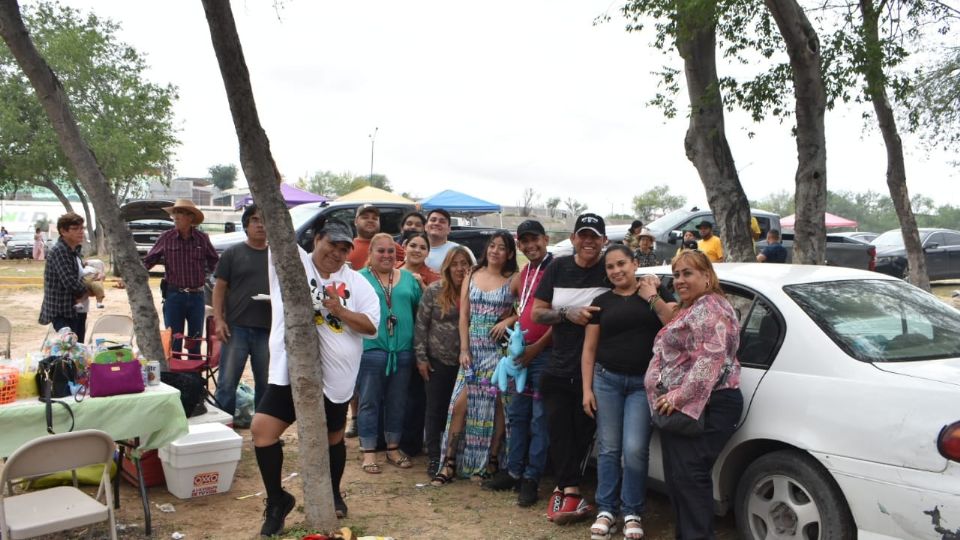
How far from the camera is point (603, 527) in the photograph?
443 centimetres

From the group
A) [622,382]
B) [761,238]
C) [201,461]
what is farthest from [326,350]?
[761,238]

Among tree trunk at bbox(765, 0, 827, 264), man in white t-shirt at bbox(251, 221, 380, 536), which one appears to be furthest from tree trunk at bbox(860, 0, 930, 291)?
man in white t-shirt at bbox(251, 221, 380, 536)

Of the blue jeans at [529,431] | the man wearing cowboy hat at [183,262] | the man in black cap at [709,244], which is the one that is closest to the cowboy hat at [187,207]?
the man wearing cowboy hat at [183,262]

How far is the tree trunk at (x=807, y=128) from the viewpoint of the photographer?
752 centimetres

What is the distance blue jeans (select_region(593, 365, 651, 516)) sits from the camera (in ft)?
14.4

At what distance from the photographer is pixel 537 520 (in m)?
4.82

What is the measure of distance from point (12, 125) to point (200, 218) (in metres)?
24.6

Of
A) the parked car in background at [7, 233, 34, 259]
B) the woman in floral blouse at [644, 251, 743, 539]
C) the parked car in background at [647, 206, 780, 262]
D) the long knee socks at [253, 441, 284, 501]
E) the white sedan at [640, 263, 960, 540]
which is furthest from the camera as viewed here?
the parked car in background at [7, 233, 34, 259]

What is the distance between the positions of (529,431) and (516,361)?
1.78ft

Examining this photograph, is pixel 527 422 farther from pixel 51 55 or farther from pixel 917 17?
pixel 51 55

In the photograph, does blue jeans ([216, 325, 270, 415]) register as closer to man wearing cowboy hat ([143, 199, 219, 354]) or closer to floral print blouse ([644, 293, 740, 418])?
man wearing cowboy hat ([143, 199, 219, 354])

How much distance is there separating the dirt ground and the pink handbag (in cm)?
82

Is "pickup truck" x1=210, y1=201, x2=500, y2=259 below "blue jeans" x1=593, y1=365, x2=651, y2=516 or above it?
above

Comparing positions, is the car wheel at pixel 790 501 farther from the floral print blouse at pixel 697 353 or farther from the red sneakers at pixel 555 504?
the red sneakers at pixel 555 504
